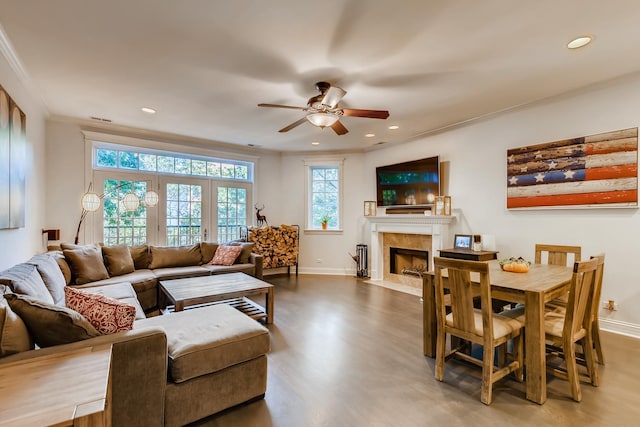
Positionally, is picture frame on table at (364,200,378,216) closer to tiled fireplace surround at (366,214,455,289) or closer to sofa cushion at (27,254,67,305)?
tiled fireplace surround at (366,214,455,289)

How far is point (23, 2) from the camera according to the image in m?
1.95

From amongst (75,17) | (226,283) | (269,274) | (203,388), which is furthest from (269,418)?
(269,274)

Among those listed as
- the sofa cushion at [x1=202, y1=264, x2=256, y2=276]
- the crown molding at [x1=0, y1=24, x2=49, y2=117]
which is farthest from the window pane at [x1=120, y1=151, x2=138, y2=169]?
the sofa cushion at [x1=202, y1=264, x2=256, y2=276]

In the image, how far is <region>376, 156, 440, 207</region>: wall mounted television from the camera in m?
4.93

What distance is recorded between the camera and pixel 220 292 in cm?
320

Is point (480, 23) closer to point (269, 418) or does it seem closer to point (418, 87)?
point (418, 87)

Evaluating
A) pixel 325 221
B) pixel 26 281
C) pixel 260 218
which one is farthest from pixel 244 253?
pixel 26 281

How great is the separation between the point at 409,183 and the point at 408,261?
1488 mm

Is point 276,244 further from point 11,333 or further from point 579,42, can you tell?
point 579,42

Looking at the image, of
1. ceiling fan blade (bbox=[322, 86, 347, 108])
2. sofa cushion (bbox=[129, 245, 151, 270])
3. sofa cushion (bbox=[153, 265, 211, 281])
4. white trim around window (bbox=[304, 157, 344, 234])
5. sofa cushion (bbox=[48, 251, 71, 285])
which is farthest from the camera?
white trim around window (bbox=[304, 157, 344, 234])

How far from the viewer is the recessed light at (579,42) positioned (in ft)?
7.72

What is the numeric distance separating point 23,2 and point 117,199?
3374 mm

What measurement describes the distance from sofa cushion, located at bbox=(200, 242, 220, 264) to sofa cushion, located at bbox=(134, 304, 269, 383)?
2739 mm

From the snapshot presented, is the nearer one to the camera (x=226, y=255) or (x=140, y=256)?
(x=140, y=256)
